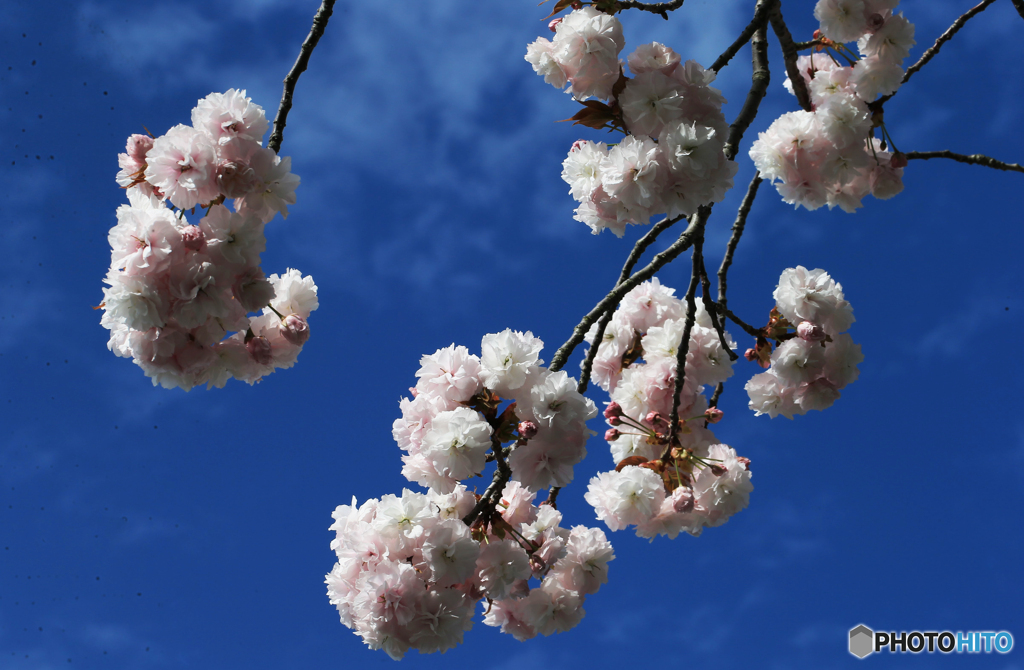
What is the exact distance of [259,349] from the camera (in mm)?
2377

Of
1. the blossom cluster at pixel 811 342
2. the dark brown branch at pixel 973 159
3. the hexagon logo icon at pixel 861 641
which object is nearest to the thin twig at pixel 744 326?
the blossom cluster at pixel 811 342

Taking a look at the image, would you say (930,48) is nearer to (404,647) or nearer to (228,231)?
(228,231)

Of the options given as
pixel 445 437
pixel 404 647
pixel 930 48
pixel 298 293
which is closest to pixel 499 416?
pixel 445 437

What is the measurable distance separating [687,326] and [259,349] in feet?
5.17

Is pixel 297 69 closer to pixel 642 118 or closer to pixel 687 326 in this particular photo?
pixel 642 118

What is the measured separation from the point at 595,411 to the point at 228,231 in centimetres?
117

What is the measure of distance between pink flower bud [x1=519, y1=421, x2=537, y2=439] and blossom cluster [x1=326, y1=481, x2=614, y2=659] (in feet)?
1.09

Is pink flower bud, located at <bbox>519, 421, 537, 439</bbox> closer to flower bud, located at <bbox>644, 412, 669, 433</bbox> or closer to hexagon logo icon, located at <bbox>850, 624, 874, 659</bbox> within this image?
flower bud, located at <bbox>644, 412, 669, 433</bbox>

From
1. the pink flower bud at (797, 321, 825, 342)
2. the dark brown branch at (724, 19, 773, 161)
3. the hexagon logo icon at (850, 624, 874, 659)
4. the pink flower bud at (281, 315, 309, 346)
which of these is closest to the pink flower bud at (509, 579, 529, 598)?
the pink flower bud at (281, 315, 309, 346)

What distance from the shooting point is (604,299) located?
2.75 meters

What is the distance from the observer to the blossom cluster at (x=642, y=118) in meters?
2.19

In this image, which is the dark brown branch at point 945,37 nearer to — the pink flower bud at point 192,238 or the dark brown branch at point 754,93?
the dark brown branch at point 754,93

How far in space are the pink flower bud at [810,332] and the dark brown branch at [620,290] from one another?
0.55 metres

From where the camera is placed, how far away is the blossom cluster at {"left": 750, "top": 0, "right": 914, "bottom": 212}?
Result: 2.84 meters
